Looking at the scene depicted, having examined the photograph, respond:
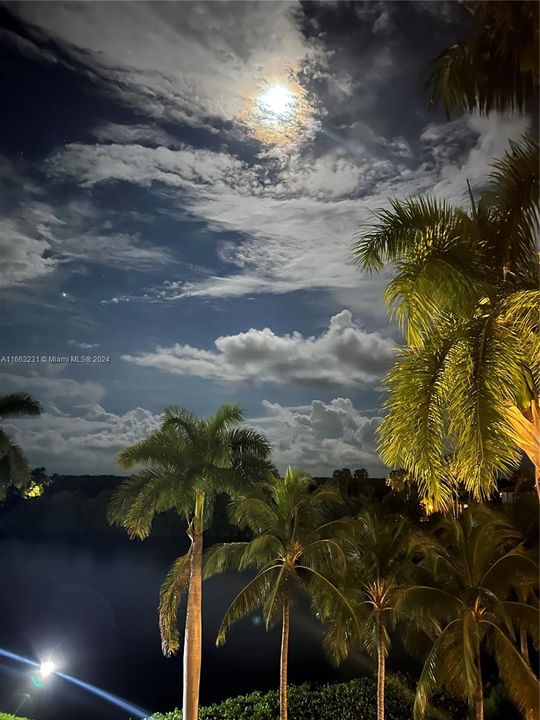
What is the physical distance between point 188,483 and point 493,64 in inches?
279

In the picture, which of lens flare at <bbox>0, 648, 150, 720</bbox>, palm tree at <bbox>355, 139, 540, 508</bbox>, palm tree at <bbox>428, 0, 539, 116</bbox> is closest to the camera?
palm tree at <bbox>428, 0, 539, 116</bbox>

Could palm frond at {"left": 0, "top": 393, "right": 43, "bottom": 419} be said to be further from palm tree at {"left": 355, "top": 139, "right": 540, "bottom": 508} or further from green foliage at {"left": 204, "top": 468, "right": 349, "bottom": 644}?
palm tree at {"left": 355, "top": 139, "right": 540, "bottom": 508}

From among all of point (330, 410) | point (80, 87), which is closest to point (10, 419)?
point (80, 87)

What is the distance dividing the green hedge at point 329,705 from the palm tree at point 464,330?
295 inches

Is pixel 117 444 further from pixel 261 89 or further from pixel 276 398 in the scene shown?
pixel 261 89

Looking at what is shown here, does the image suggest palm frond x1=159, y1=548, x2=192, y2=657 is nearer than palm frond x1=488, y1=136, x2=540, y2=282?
No

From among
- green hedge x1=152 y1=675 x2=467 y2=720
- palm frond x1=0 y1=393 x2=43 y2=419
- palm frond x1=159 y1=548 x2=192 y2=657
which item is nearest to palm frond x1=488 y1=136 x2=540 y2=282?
palm frond x1=0 y1=393 x2=43 y2=419

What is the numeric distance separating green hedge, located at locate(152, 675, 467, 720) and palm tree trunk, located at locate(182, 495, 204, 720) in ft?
3.55

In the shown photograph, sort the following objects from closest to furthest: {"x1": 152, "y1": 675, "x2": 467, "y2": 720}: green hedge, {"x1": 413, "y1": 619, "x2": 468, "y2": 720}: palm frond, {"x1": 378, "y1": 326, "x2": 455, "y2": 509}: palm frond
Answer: {"x1": 378, "y1": 326, "x2": 455, "y2": 509}: palm frond
{"x1": 413, "y1": 619, "x2": 468, "y2": 720}: palm frond
{"x1": 152, "y1": 675, "x2": 467, "y2": 720}: green hedge

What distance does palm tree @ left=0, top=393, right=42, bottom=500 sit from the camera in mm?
7555

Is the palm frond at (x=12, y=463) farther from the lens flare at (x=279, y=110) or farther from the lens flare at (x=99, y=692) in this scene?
the lens flare at (x=99, y=692)

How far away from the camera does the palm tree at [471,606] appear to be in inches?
242

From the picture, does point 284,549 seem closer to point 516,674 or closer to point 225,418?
point 225,418

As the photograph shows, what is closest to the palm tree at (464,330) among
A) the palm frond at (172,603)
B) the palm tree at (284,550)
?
the palm tree at (284,550)
